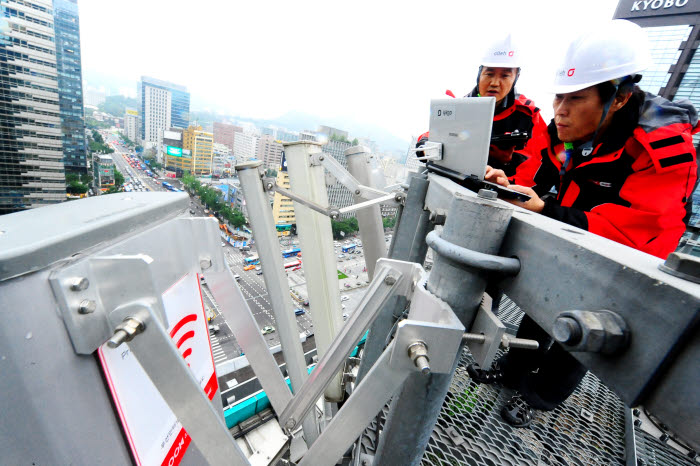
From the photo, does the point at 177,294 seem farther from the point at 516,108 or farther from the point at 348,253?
the point at 348,253

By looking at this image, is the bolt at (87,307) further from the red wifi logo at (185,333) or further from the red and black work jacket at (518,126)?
the red and black work jacket at (518,126)

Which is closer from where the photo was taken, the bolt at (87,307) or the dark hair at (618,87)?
the bolt at (87,307)

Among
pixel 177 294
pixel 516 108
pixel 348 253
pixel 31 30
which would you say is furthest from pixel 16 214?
pixel 348 253

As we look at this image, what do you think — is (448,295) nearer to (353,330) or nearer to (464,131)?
(353,330)

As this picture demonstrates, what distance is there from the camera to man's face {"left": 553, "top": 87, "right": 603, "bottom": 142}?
1.45 meters

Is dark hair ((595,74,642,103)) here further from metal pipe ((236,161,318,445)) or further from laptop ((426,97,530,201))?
metal pipe ((236,161,318,445))

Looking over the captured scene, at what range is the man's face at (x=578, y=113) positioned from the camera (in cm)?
145

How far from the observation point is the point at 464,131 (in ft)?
3.96

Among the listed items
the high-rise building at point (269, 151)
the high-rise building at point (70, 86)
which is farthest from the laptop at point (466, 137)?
the high-rise building at point (269, 151)

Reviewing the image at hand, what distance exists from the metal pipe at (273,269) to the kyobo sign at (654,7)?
22.9 metres

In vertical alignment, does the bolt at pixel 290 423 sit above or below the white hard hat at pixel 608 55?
below

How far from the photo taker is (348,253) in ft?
65.8

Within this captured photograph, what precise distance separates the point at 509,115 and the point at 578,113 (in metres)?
0.75

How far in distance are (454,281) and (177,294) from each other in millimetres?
852
